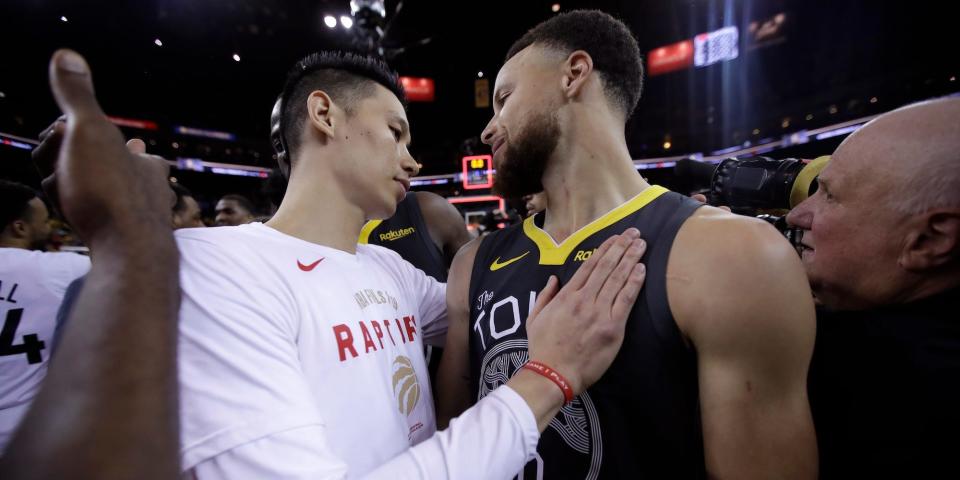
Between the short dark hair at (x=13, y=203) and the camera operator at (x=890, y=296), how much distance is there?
435cm

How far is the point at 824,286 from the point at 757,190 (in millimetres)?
450

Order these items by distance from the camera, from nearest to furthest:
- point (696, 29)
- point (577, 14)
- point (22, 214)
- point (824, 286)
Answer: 1. point (824, 286)
2. point (577, 14)
3. point (22, 214)
4. point (696, 29)

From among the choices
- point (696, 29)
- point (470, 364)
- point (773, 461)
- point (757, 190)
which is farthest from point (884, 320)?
point (696, 29)

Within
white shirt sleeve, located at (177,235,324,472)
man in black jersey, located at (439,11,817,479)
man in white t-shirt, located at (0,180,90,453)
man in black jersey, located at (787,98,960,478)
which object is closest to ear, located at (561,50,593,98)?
man in black jersey, located at (439,11,817,479)

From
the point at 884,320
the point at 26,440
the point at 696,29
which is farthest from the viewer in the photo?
the point at 696,29

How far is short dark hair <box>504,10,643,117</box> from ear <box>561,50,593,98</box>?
4 centimetres

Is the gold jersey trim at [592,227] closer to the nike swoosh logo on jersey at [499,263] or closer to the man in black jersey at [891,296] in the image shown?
the nike swoosh logo on jersey at [499,263]

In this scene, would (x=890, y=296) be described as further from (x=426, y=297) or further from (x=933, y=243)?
(x=426, y=297)

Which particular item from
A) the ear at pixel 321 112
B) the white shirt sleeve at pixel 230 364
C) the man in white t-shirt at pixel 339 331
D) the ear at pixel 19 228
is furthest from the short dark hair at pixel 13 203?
the white shirt sleeve at pixel 230 364

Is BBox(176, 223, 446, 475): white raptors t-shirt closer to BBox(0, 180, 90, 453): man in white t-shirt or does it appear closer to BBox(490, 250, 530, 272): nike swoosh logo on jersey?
BBox(490, 250, 530, 272): nike swoosh logo on jersey

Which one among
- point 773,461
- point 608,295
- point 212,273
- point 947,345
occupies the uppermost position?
point 212,273

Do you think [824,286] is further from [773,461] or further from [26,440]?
[26,440]

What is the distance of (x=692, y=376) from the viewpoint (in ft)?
3.40

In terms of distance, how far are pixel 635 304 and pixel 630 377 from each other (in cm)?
18
